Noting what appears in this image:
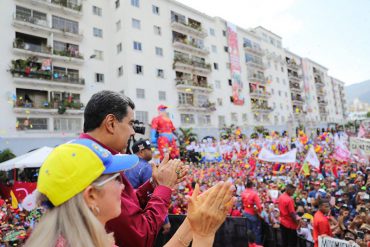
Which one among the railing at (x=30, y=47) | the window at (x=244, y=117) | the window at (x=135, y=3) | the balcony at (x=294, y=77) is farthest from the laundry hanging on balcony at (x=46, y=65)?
the balcony at (x=294, y=77)

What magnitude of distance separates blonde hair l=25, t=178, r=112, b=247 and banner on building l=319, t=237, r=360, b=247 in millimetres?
4537

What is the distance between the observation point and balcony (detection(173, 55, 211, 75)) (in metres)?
30.3

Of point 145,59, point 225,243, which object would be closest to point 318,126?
point 145,59

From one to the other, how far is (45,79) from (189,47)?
16.0 m

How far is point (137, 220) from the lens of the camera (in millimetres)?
1766

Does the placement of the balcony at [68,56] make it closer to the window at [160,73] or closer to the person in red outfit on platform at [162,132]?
the window at [160,73]

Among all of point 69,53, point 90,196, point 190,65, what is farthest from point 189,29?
point 90,196

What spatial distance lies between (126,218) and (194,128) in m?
28.8

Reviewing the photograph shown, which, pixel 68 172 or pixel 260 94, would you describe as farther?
pixel 260 94

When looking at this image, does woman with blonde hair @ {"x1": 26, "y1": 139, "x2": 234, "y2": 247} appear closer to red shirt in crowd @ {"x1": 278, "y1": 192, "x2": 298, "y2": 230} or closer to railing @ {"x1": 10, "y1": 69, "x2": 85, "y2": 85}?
red shirt in crowd @ {"x1": 278, "y1": 192, "x2": 298, "y2": 230}

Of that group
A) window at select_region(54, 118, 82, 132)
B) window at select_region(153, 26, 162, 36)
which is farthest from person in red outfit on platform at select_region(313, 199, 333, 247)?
window at select_region(153, 26, 162, 36)

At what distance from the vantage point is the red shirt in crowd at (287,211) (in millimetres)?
6664

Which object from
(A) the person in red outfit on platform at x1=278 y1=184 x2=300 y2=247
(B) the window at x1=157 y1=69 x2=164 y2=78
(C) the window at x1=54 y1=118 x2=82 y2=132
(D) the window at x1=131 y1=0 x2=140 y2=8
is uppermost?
(D) the window at x1=131 y1=0 x2=140 y2=8

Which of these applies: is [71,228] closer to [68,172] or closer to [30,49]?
[68,172]
